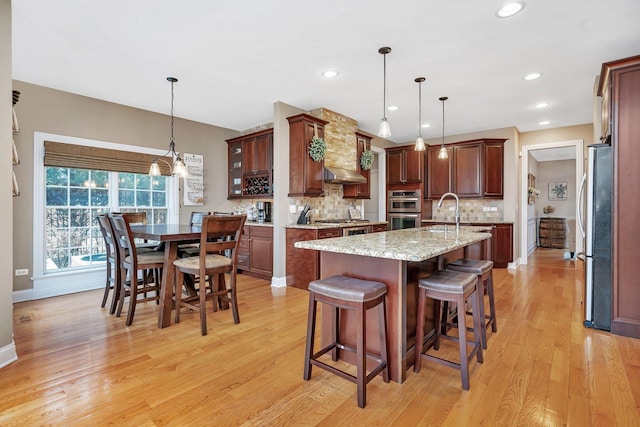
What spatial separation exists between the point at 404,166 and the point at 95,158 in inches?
210

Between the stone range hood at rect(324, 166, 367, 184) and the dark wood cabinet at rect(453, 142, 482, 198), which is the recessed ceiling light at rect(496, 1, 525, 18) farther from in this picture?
the dark wood cabinet at rect(453, 142, 482, 198)

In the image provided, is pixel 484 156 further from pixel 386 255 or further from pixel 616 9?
pixel 386 255

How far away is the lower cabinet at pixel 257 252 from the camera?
15.4ft

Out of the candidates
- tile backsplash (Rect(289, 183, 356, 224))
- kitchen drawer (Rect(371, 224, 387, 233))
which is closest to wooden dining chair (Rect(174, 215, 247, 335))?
tile backsplash (Rect(289, 183, 356, 224))

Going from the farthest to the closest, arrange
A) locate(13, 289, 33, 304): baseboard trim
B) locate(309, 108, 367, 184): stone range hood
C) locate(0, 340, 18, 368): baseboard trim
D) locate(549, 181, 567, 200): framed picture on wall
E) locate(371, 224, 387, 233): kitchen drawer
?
1. locate(549, 181, 567, 200): framed picture on wall
2. locate(371, 224, 387, 233): kitchen drawer
3. locate(309, 108, 367, 184): stone range hood
4. locate(13, 289, 33, 304): baseboard trim
5. locate(0, 340, 18, 368): baseboard trim

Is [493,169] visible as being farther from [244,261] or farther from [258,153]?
[244,261]

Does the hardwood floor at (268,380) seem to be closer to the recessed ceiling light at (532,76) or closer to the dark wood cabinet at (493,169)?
the recessed ceiling light at (532,76)

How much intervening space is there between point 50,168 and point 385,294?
4445mm

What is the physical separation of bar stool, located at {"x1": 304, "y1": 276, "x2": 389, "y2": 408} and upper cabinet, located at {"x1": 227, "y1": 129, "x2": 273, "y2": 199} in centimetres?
347

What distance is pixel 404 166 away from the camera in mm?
6664

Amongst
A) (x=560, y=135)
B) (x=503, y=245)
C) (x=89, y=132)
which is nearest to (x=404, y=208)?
(x=503, y=245)

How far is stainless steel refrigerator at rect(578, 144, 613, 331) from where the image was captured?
2787mm

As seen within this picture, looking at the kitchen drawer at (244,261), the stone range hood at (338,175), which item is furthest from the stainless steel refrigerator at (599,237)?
the kitchen drawer at (244,261)

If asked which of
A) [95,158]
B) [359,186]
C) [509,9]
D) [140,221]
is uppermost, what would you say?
[509,9]
